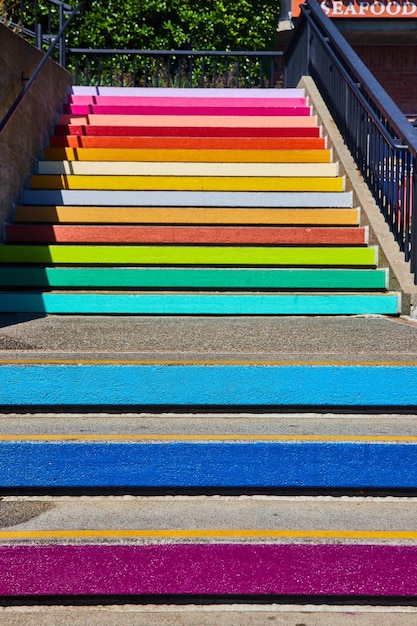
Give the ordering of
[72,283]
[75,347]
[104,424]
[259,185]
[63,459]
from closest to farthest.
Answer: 1. [63,459]
2. [104,424]
3. [75,347]
4. [72,283]
5. [259,185]

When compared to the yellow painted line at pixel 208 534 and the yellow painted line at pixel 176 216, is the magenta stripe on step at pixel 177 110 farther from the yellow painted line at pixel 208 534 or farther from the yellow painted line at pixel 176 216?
the yellow painted line at pixel 208 534

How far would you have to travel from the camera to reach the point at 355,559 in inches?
96.7

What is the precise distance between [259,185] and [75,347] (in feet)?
10.3

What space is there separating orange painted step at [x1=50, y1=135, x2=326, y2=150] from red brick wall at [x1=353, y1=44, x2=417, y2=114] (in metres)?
8.97

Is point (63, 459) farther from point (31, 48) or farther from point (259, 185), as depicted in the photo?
point (31, 48)

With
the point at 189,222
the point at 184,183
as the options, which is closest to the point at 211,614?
the point at 189,222

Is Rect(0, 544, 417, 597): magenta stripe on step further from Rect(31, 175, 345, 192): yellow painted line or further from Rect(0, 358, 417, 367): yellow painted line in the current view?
Rect(31, 175, 345, 192): yellow painted line

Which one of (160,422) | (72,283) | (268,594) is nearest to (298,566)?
(268,594)

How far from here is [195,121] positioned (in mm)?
7480

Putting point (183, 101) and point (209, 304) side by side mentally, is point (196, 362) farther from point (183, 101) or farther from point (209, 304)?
point (183, 101)

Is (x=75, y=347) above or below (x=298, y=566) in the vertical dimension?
above

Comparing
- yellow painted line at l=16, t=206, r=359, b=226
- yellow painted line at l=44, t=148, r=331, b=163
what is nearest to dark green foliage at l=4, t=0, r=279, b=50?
yellow painted line at l=44, t=148, r=331, b=163

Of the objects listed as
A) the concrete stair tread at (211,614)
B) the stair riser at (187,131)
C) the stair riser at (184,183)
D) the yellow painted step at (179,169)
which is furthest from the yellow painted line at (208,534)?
the stair riser at (187,131)

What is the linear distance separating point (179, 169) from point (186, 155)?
9.2 inches
